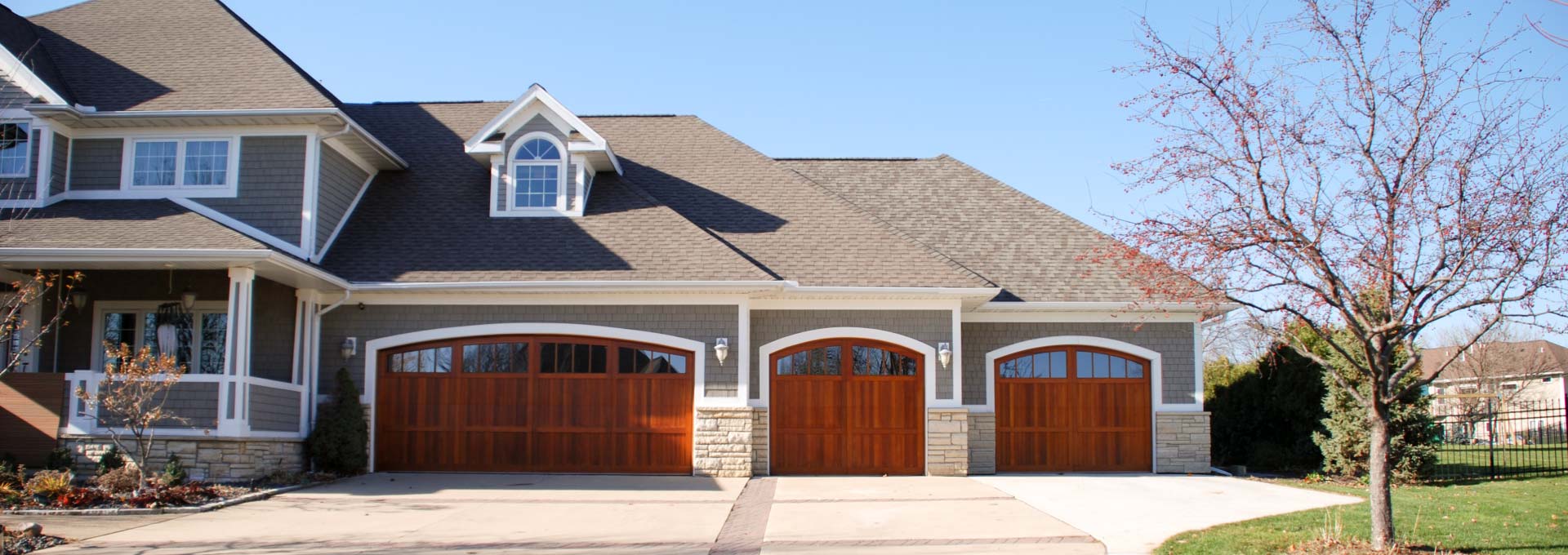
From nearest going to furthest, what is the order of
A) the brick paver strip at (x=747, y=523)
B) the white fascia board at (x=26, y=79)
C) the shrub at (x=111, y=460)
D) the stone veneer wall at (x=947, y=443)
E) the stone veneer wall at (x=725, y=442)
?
the brick paver strip at (x=747, y=523)
the shrub at (x=111, y=460)
the white fascia board at (x=26, y=79)
the stone veneer wall at (x=725, y=442)
the stone veneer wall at (x=947, y=443)

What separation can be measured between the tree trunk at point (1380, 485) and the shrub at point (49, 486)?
12.9 m

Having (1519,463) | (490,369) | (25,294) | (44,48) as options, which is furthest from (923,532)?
(44,48)

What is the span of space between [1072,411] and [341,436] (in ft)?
36.0

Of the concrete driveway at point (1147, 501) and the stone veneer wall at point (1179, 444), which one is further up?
the stone veneer wall at point (1179, 444)

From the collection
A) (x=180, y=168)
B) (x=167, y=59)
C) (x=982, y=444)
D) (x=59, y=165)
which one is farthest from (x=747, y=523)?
(x=167, y=59)

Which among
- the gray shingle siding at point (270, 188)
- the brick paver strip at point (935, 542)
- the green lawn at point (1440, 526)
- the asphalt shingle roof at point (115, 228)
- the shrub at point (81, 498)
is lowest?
the brick paver strip at point (935, 542)

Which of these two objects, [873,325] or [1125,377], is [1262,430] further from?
[873,325]

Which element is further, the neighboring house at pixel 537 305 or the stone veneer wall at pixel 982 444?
the stone veneer wall at pixel 982 444

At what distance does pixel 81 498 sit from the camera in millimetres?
12422

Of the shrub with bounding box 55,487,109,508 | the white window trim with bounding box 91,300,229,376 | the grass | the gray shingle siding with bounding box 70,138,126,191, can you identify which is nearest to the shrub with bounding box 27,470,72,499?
the shrub with bounding box 55,487,109,508

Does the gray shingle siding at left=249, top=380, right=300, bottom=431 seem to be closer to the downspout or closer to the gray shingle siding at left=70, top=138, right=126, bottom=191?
the downspout

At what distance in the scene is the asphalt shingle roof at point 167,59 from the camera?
16984 millimetres

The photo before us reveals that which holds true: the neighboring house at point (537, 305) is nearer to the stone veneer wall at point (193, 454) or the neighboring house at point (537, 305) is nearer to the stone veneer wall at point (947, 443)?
the stone veneer wall at point (947, 443)

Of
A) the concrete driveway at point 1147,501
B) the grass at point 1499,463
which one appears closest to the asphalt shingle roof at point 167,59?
the concrete driveway at point 1147,501
